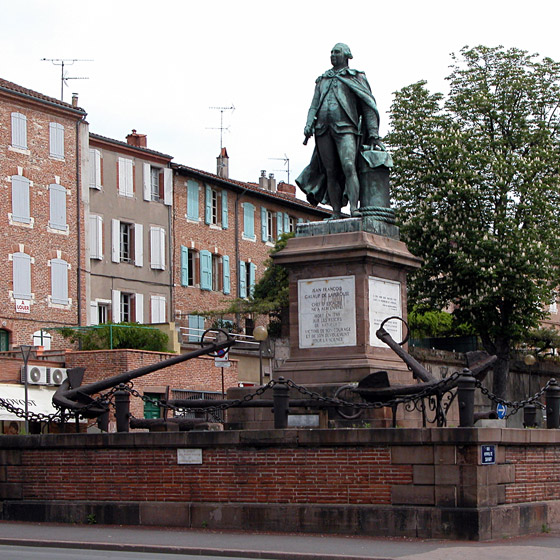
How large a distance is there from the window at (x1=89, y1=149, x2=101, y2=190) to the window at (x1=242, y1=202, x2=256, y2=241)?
1101 centimetres

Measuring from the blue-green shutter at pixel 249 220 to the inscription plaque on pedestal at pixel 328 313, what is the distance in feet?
139

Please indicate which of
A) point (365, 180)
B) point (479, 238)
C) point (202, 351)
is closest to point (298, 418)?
point (202, 351)

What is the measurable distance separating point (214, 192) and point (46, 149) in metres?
12.2

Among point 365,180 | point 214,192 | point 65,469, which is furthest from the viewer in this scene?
point 214,192

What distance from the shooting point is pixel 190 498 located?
1725cm

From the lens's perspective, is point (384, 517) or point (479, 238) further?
point (479, 238)

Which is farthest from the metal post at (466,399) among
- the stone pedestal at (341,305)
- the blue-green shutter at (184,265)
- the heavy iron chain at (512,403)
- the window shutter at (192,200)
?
the window shutter at (192,200)

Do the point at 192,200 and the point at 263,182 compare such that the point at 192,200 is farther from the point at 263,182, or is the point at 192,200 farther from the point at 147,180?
the point at 263,182

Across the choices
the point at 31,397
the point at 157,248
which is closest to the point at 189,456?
the point at 31,397

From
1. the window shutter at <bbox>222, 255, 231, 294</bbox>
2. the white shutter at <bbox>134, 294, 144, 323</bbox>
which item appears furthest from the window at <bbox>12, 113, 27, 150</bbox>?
the window shutter at <bbox>222, 255, 231, 294</bbox>

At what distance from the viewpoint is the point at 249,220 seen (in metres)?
62.5

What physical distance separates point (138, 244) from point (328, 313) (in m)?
36.0

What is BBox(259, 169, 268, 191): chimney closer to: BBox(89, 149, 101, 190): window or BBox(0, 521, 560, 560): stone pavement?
BBox(89, 149, 101, 190): window

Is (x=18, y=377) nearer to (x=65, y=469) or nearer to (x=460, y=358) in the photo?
(x=460, y=358)
